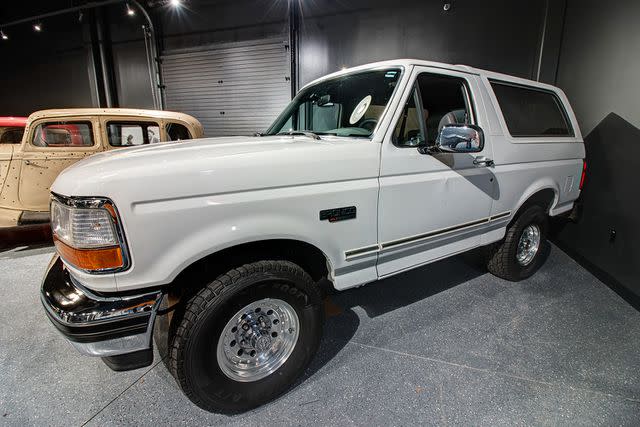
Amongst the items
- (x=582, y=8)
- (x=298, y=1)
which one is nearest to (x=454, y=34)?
(x=582, y=8)

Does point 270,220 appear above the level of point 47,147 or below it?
below

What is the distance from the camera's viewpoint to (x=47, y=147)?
4570 mm

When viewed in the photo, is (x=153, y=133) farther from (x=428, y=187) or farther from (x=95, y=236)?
(x=428, y=187)

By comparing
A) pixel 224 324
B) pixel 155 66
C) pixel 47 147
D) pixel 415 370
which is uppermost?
pixel 155 66

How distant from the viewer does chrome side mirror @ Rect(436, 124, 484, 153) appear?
6.63 ft

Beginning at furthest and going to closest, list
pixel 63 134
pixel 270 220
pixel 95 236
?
pixel 63 134 < pixel 270 220 < pixel 95 236

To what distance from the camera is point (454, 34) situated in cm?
590

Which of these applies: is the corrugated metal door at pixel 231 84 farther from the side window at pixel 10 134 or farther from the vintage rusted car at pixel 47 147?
the side window at pixel 10 134

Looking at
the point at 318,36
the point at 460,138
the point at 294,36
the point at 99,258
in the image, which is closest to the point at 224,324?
the point at 99,258

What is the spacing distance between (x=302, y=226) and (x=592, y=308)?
2966 mm

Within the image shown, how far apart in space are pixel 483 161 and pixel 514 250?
1.28m

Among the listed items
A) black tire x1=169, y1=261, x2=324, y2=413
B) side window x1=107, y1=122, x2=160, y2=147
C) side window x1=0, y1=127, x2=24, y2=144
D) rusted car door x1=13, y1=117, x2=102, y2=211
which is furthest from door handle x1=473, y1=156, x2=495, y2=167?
side window x1=0, y1=127, x2=24, y2=144

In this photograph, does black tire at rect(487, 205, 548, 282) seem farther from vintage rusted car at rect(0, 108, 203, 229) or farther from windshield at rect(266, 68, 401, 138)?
vintage rusted car at rect(0, 108, 203, 229)

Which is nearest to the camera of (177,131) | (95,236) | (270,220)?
(95,236)
